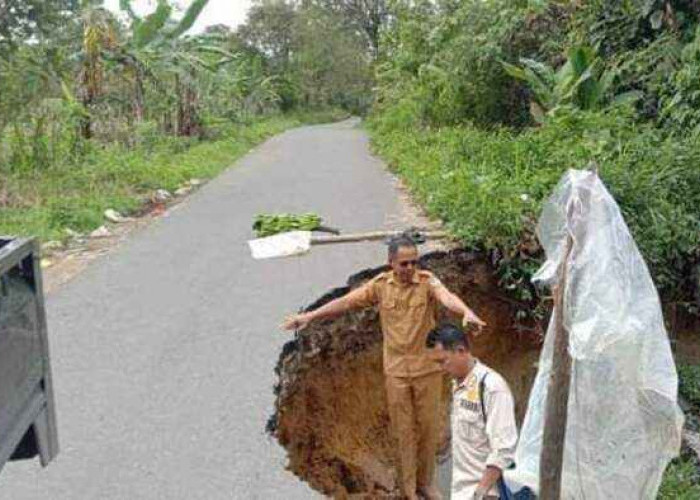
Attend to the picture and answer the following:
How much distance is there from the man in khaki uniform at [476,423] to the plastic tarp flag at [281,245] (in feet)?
20.2

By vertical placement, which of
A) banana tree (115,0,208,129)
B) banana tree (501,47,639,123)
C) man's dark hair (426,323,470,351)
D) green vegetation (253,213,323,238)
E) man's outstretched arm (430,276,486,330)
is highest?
banana tree (115,0,208,129)

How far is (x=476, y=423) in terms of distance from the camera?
483 centimetres

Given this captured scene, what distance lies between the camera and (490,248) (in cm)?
905

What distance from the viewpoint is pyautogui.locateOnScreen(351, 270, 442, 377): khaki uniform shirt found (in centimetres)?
598

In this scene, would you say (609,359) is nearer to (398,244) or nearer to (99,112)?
(398,244)

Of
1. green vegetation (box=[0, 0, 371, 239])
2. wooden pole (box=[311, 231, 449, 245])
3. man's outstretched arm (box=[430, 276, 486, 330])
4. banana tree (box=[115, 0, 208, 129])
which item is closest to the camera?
man's outstretched arm (box=[430, 276, 486, 330])

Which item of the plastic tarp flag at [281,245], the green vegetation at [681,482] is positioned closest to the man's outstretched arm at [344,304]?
the green vegetation at [681,482]

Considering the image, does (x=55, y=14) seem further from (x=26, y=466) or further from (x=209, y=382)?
(x=26, y=466)

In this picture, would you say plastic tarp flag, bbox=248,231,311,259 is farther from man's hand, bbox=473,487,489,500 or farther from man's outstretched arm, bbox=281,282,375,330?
man's hand, bbox=473,487,489,500

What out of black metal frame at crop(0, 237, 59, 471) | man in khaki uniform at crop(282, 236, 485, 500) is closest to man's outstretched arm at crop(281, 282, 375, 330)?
man in khaki uniform at crop(282, 236, 485, 500)

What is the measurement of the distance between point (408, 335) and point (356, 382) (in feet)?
7.46

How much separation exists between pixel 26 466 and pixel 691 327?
6.88m

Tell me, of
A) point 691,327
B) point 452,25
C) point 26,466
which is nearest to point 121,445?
point 26,466

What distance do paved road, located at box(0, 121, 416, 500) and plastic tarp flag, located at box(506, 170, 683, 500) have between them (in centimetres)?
217
